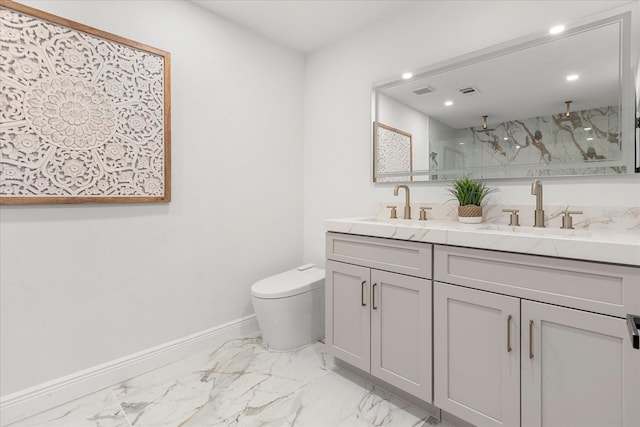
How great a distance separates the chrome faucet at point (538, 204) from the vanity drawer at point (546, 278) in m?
0.51

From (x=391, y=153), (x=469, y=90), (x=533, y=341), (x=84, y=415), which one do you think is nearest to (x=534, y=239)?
(x=533, y=341)

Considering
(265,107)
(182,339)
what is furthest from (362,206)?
(182,339)

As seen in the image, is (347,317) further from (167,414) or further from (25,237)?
(25,237)

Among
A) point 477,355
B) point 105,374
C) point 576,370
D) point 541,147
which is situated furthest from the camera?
point 105,374

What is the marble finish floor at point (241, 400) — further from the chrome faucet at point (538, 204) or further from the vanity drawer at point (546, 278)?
the chrome faucet at point (538, 204)

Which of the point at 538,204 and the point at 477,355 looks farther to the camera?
the point at 538,204

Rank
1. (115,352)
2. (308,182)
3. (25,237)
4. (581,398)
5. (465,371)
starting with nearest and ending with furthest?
(581,398), (465,371), (25,237), (115,352), (308,182)

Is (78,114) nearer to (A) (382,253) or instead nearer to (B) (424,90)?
(A) (382,253)

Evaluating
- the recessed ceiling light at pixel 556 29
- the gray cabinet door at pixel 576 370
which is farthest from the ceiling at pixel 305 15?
the gray cabinet door at pixel 576 370

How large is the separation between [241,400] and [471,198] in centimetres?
166

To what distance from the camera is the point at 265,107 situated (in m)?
2.56

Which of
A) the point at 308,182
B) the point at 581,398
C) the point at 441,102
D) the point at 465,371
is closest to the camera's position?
the point at 581,398

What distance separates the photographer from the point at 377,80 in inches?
91.3

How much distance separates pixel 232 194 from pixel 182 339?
1040 mm
